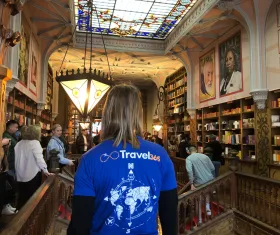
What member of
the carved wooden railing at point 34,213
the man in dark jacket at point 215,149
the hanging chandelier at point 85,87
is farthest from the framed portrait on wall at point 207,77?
the hanging chandelier at point 85,87

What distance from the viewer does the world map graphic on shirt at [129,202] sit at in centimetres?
119

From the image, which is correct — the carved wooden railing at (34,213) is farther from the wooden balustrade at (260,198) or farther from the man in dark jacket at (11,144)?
the wooden balustrade at (260,198)

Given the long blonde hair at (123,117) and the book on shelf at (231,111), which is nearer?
the long blonde hair at (123,117)

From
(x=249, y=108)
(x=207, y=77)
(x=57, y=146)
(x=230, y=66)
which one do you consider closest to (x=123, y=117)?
(x=57, y=146)

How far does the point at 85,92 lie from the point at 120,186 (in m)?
1.63

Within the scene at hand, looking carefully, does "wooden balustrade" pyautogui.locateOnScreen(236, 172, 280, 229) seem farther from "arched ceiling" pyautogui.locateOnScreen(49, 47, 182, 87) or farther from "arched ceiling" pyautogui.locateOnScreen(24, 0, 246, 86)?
"arched ceiling" pyautogui.locateOnScreen(49, 47, 182, 87)

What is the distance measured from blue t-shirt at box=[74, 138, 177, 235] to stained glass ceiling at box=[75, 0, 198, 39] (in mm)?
6835

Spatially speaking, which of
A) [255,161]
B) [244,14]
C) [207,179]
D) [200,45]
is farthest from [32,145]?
[200,45]

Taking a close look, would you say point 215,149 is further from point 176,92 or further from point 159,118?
point 159,118

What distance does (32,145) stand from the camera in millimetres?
3715

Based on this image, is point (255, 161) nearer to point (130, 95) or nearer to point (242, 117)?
point (242, 117)

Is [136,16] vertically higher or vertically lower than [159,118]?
higher

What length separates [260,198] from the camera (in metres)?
4.55

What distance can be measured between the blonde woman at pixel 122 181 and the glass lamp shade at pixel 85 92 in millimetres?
1395
